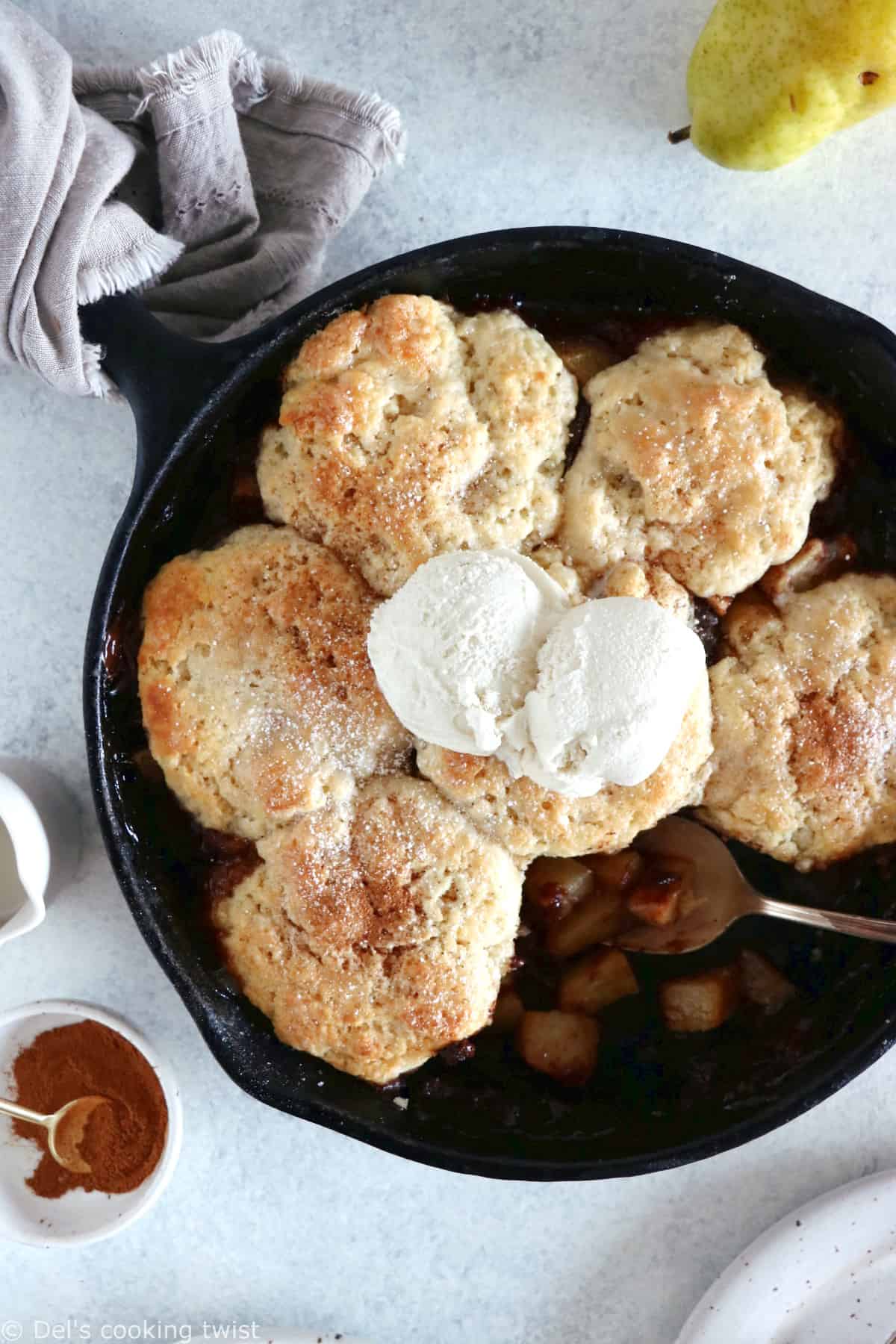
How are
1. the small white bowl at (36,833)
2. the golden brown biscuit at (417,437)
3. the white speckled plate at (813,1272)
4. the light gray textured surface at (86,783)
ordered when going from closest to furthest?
1. the golden brown biscuit at (417,437)
2. the small white bowl at (36,833)
3. the light gray textured surface at (86,783)
4. the white speckled plate at (813,1272)

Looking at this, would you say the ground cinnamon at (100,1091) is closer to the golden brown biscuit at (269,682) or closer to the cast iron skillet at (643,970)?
the cast iron skillet at (643,970)

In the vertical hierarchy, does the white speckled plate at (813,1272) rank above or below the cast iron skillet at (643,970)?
below

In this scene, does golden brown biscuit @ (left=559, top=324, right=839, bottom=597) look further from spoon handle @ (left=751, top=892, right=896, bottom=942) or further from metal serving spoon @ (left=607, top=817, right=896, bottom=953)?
spoon handle @ (left=751, top=892, right=896, bottom=942)

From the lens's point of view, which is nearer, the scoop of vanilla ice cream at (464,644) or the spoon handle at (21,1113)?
the scoop of vanilla ice cream at (464,644)

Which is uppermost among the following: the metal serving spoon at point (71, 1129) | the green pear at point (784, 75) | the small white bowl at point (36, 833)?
the green pear at point (784, 75)

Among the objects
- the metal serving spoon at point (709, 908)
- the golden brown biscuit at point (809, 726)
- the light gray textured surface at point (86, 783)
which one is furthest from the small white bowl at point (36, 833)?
the golden brown biscuit at point (809, 726)

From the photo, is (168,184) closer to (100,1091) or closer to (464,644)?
(464,644)

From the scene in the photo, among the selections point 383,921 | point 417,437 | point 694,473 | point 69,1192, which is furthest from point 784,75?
point 69,1192
